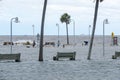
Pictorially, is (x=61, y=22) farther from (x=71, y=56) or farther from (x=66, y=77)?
(x=66, y=77)

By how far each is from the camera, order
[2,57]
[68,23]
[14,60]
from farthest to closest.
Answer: [68,23] < [14,60] < [2,57]

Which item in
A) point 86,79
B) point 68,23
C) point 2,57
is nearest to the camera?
point 86,79

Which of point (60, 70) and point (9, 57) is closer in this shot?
point (60, 70)

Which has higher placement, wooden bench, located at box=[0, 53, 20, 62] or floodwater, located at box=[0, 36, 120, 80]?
wooden bench, located at box=[0, 53, 20, 62]

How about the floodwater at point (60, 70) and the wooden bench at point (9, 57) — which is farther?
the wooden bench at point (9, 57)

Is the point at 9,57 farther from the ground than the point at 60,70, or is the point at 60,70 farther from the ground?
the point at 9,57

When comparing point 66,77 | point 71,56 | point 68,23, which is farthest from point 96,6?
point 68,23

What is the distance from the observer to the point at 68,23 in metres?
135

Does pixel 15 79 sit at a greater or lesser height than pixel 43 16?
lesser

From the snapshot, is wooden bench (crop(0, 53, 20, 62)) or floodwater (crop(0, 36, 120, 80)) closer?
floodwater (crop(0, 36, 120, 80))

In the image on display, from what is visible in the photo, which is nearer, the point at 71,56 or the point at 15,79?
the point at 15,79

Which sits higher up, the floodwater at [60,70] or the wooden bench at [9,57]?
the wooden bench at [9,57]

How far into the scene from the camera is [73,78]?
2225 centimetres

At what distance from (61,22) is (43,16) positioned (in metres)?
101
